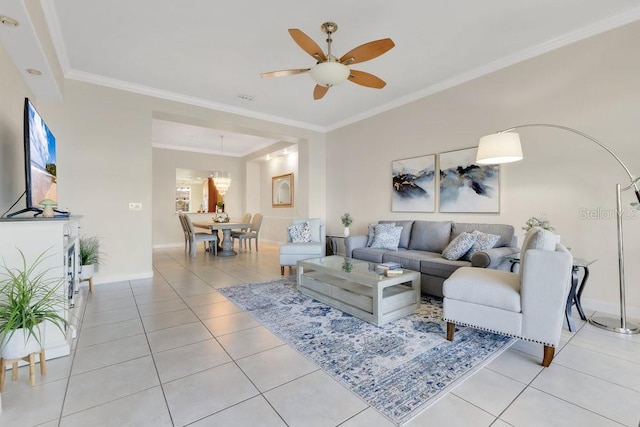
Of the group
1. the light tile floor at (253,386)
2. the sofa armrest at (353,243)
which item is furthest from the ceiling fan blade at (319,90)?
the light tile floor at (253,386)

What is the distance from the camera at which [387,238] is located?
4.27m

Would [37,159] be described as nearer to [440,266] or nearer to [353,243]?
[353,243]

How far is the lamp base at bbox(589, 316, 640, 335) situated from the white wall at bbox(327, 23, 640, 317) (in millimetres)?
244

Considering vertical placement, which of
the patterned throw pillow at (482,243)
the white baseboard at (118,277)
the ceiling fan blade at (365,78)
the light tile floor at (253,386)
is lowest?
the light tile floor at (253,386)

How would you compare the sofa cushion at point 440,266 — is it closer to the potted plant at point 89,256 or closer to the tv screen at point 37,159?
the tv screen at point 37,159

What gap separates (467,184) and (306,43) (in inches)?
112

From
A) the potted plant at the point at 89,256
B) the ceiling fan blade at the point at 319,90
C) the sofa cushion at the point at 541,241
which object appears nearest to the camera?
the sofa cushion at the point at 541,241

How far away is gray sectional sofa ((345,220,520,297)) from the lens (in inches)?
121

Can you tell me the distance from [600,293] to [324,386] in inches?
124

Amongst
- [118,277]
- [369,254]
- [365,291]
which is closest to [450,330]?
[365,291]

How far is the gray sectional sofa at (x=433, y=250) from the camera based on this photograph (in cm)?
308

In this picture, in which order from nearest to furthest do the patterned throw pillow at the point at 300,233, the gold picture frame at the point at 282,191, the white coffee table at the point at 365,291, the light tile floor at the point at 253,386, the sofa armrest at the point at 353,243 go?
the light tile floor at the point at 253,386 → the white coffee table at the point at 365,291 → the sofa armrest at the point at 353,243 → the patterned throw pillow at the point at 300,233 → the gold picture frame at the point at 282,191

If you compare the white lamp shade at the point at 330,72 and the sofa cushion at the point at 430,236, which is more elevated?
the white lamp shade at the point at 330,72

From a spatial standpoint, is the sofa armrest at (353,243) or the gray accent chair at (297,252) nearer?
the sofa armrest at (353,243)
